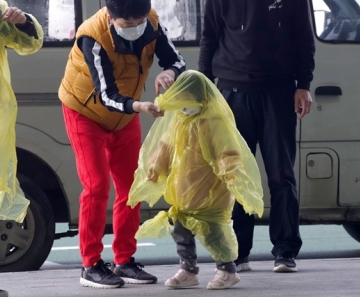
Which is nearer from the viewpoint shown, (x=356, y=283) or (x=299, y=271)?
(x=356, y=283)

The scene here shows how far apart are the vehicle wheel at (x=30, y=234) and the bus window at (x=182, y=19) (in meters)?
1.36

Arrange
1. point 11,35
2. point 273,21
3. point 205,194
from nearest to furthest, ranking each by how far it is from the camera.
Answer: point 11,35 < point 205,194 < point 273,21

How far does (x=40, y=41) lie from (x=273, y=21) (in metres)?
1.50

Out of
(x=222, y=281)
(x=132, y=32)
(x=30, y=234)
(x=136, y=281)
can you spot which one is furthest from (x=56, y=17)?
(x=222, y=281)

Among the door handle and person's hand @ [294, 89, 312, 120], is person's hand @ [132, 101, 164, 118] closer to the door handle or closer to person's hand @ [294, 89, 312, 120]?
person's hand @ [294, 89, 312, 120]

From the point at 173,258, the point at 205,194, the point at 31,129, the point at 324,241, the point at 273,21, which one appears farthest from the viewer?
the point at 324,241

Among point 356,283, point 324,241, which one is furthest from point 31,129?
point 324,241

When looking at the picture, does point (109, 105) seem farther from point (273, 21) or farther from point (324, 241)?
point (324, 241)

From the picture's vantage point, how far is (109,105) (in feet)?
16.4

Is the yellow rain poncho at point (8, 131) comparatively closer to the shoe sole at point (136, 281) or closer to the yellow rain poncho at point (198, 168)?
the yellow rain poncho at point (198, 168)

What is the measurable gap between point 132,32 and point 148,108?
1.48ft

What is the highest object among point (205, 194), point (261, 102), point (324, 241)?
point (261, 102)

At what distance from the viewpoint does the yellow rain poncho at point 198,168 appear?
5.09 meters

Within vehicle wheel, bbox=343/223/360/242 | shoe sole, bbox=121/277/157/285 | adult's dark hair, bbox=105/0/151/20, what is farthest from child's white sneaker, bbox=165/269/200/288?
vehicle wheel, bbox=343/223/360/242
